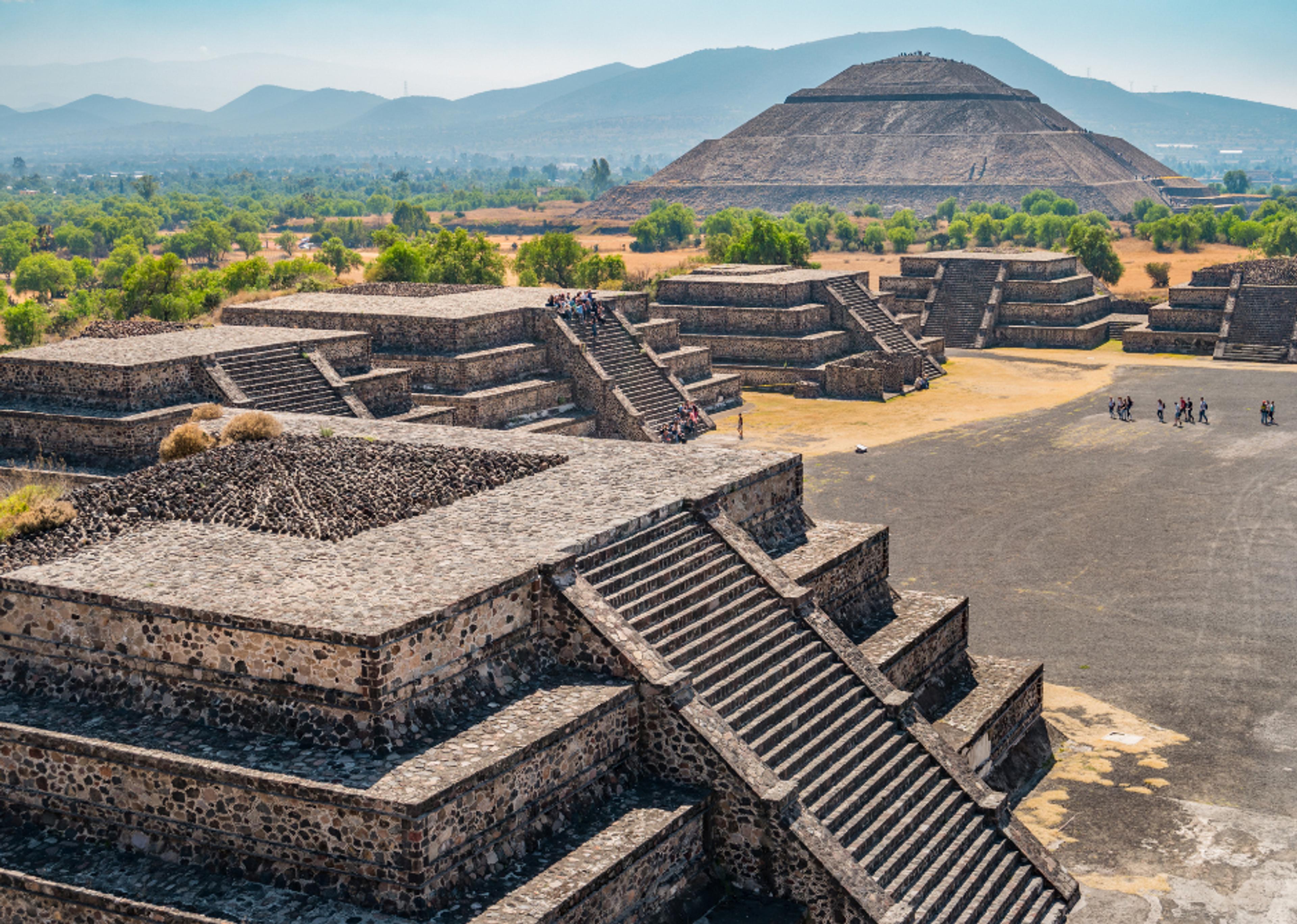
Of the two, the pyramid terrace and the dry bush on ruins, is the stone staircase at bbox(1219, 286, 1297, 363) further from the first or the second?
the dry bush on ruins

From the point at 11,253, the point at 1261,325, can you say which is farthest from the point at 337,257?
the point at 1261,325

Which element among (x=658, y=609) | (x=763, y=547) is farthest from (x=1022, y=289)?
(x=658, y=609)

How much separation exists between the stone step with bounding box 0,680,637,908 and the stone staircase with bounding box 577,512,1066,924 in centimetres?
198

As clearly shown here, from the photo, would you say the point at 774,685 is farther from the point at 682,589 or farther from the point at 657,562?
the point at 657,562

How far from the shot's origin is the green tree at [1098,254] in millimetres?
83250

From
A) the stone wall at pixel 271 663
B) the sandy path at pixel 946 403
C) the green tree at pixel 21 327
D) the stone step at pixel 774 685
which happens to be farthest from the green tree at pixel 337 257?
the stone wall at pixel 271 663

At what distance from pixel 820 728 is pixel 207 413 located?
1519 centimetres

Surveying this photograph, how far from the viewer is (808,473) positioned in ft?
127

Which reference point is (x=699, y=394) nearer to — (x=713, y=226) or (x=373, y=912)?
(x=373, y=912)

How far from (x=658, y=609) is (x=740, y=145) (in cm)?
18596

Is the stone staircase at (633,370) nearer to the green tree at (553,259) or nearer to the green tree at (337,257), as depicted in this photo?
the green tree at (553,259)

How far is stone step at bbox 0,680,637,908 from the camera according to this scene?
12961 millimetres

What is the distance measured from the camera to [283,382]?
1259 inches

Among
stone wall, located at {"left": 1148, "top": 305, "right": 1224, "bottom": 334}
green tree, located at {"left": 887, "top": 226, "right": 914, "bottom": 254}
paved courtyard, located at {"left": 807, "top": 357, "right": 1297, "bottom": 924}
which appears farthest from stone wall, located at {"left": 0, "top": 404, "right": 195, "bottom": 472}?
green tree, located at {"left": 887, "top": 226, "right": 914, "bottom": 254}
